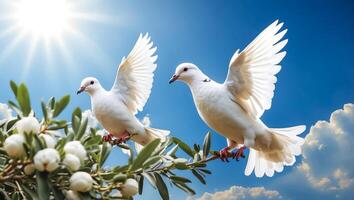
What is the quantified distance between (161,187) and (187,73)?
4.48 ft

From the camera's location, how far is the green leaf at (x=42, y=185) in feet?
2.70

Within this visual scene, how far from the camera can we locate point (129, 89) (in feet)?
9.78

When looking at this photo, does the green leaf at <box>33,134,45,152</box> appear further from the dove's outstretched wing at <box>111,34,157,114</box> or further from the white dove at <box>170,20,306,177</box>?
the dove's outstretched wing at <box>111,34,157,114</box>

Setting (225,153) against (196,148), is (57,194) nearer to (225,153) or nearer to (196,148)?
(196,148)

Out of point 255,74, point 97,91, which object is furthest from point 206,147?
point 97,91

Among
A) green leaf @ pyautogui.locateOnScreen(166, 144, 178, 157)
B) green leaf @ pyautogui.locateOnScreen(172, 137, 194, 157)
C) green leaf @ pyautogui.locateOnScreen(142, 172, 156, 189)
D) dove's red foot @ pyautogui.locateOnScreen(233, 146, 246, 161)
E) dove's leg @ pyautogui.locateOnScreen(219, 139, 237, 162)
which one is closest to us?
green leaf @ pyautogui.locateOnScreen(142, 172, 156, 189)

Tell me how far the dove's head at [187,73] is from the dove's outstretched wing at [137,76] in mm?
353

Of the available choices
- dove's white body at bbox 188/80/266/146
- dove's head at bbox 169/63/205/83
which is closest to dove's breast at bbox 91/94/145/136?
dove's head at bbox 169/63/205/83

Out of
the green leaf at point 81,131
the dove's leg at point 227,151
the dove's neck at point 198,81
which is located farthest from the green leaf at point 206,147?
the dove's neck at point 198,81

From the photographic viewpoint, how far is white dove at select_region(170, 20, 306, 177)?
7.04ft

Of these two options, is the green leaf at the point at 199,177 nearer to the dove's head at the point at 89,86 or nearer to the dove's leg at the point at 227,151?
the dove's leg at the point at 227,151

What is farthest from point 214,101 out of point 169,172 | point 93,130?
point 93,130

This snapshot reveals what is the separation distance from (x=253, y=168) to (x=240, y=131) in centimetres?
35

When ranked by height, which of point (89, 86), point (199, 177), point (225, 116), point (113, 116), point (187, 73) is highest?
point (89, 86)
